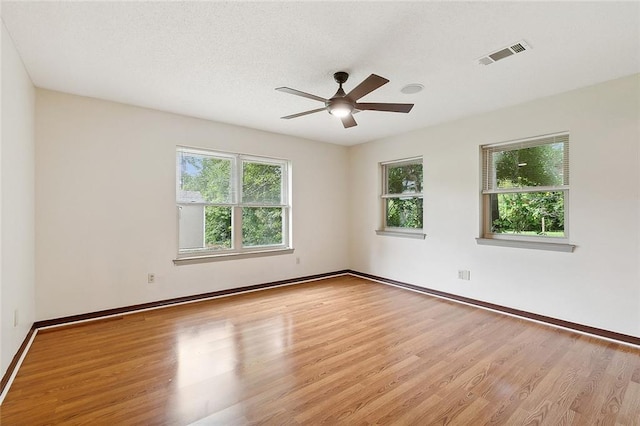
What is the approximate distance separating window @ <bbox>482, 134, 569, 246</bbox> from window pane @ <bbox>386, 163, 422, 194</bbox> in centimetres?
106

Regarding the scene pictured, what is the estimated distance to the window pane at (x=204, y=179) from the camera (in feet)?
13.9

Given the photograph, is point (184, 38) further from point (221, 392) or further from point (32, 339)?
point (32, 339)

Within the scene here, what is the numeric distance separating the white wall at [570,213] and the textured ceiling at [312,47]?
31cm

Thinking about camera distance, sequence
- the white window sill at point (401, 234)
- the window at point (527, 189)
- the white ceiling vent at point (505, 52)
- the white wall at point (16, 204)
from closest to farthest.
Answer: the white wall at point (16, 204) < the white ceiling vent at point (505, 52) < the window at point (527, 189) < the white window sill at point (401, 234)

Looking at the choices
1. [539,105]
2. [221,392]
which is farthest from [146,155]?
[539,105]

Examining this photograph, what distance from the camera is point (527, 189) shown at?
365cm

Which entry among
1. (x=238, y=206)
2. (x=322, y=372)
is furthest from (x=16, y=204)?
(x=322, y=372)

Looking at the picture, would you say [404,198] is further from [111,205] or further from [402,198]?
[111,205]

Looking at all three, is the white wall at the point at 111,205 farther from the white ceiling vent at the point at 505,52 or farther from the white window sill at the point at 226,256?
the white ceiling vent at the point at 505,52

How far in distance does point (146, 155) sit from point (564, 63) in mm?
4541

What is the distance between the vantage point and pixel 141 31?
2.22m

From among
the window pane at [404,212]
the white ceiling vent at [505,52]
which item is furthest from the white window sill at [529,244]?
the white ceiling vent at [505,52]

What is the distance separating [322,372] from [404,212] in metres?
3.39

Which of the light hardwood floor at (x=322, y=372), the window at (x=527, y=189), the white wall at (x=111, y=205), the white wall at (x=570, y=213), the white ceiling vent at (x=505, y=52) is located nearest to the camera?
the light hardwood floor at (x=322, y=372)
